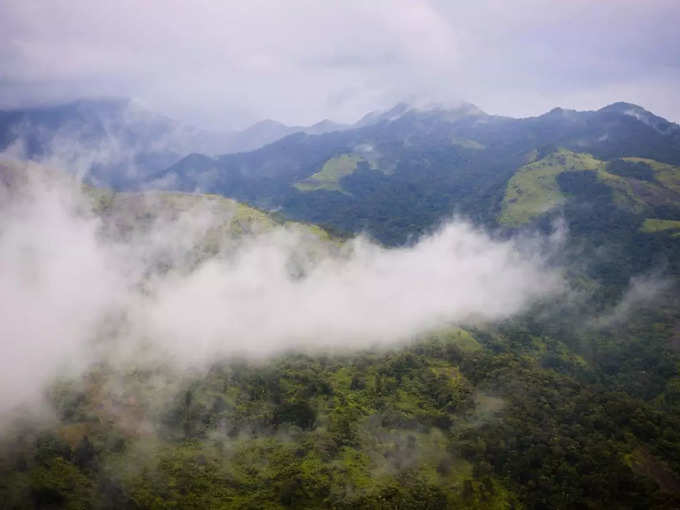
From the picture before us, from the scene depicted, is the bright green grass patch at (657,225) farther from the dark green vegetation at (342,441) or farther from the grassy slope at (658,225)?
the dark green vegetation at (342,441)

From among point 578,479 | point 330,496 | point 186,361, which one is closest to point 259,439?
point 330,496

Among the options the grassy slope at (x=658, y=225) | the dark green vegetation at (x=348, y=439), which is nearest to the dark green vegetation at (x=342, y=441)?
the dark green vegetation at (x=348, y=439)

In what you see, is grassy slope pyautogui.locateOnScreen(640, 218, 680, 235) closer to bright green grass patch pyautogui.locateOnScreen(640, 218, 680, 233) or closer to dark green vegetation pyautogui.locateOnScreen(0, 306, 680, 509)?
bright green grass patch pyautogui.locateOnScreen(640, 218, 680, 233)

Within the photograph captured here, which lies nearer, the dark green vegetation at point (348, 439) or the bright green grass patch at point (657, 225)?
the dark green vegetation at point (348, 439)

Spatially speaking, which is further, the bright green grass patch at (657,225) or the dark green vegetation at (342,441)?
the bright green grass patch at (657,225)

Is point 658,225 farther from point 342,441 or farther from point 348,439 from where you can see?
point 342,441

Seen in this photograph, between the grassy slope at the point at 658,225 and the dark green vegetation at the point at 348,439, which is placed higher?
the grassy slope at the point at 658,225

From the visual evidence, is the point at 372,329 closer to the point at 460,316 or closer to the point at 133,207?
the point at 460,316

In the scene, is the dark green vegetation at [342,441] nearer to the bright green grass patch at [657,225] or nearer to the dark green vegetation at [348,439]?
the dark green vegetation at [348,439]

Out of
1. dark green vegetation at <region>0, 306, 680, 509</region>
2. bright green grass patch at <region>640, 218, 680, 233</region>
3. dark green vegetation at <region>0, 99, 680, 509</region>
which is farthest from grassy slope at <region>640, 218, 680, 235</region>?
dark green vegetation at <region>0, 306, 680, 509</region>
